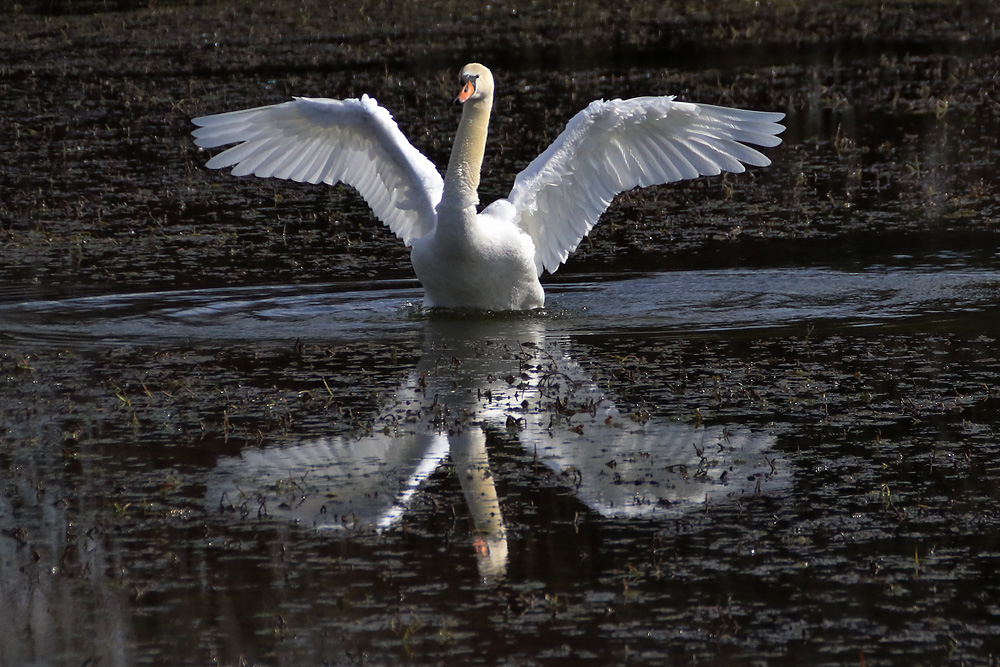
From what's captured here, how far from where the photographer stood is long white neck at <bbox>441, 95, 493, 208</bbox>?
27.1 ft

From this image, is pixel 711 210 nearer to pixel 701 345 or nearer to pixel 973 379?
pixel 701 345

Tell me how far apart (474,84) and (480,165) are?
0.45 metres

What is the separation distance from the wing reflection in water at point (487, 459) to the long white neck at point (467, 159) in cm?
137

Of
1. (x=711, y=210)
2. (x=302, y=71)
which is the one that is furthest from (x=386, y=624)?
(x=302, y=71)

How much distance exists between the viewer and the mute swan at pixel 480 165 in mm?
8383

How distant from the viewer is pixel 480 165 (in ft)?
28.7

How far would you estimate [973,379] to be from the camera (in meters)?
6.73

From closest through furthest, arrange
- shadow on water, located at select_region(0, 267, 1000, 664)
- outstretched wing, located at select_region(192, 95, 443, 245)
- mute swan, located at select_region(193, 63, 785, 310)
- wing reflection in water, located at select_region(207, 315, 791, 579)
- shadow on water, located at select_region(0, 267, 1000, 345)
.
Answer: shadow on water, located at select_region(0, 267, 1000, 664) → wing reflection in water, located at select_region(207, 315, 791, 579) → shadow on water, located at select_region(0, 267, 1000, 345) → mute swan, located at select_region(193, 63, 785, 310) → outstretched wing, located at select_region(192, 95, 443, 245)

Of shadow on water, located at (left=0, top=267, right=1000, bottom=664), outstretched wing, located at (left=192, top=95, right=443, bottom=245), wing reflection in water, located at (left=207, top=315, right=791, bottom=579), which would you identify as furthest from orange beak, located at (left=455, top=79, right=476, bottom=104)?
wing reflection in water, located at (left=207, top=315, right=791, bottom=579)

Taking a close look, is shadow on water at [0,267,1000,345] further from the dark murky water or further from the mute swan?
the mute swan

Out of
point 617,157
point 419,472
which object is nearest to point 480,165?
point 617,157

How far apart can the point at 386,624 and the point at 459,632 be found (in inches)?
8.5

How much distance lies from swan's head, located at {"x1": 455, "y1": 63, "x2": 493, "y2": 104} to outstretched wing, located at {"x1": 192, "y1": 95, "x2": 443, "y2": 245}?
1.58 ft

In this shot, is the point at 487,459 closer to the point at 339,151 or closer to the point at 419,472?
the point at 419,472
